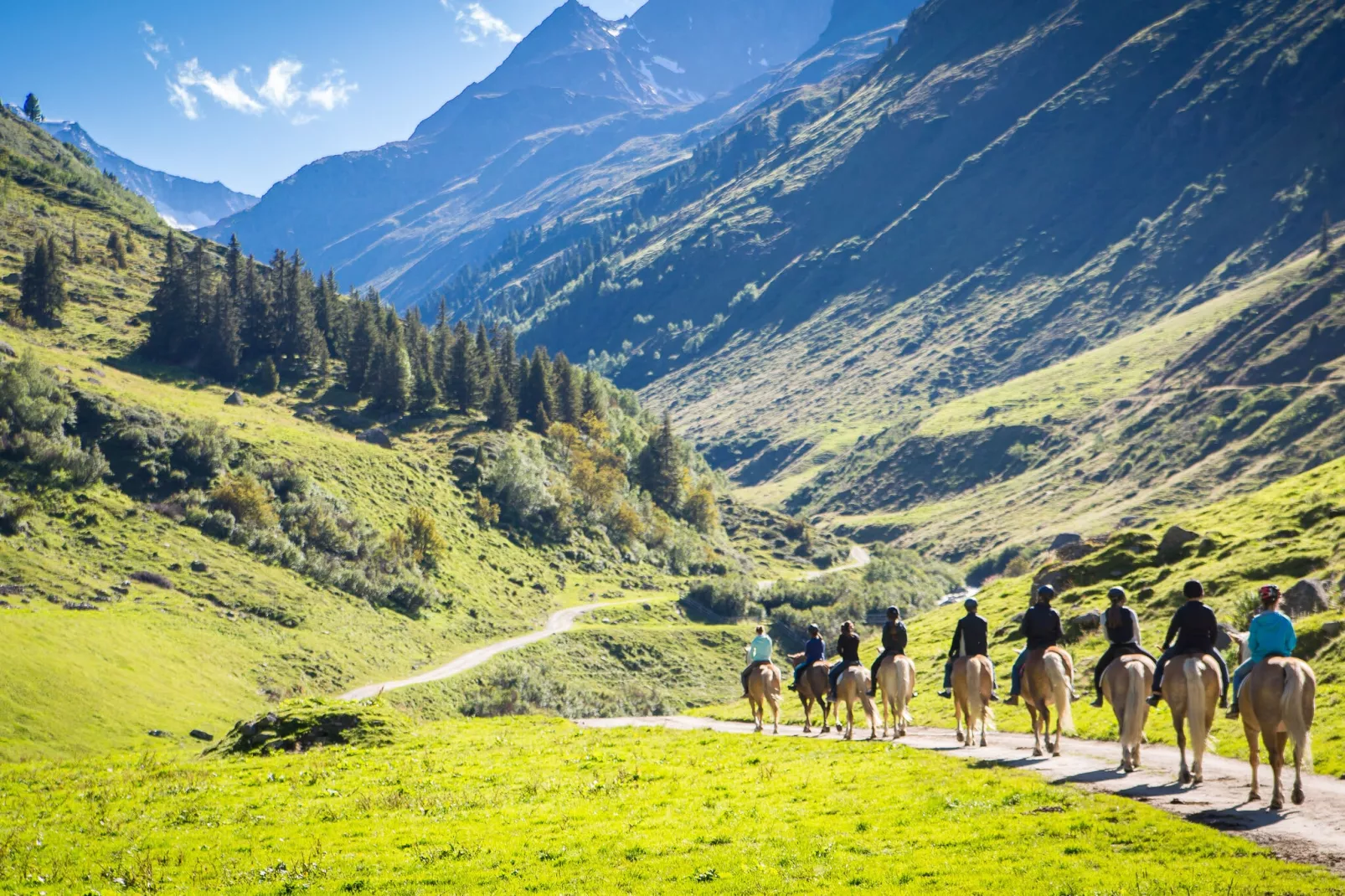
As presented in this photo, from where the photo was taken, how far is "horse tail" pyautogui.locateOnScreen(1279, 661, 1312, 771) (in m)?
17.9

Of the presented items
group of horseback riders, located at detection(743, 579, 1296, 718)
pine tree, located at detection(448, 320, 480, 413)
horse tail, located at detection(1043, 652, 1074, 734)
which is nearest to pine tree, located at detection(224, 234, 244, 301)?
pine tree, located at detection(448, 320, 480, 413)

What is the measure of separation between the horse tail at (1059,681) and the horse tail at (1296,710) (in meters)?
7.05

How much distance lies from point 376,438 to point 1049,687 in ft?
432

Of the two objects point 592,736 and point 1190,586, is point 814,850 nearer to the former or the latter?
point 1190,586

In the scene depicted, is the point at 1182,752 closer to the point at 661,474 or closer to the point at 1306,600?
the point at 1306,600

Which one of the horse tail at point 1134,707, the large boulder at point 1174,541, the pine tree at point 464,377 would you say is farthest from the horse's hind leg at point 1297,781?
the pine tree at point 464,377

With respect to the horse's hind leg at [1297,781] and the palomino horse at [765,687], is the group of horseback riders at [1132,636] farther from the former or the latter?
the palomino horse at [765,687]

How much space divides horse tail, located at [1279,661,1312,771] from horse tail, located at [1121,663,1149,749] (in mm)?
3735

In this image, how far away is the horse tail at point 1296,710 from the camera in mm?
17922

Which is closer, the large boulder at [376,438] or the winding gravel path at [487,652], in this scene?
the winding gravel path at [487,652]

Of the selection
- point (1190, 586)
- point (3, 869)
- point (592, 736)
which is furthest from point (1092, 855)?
point (592, 736)

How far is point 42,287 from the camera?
144 metres

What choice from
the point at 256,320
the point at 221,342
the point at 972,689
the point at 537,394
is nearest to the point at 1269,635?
the point at 972,689

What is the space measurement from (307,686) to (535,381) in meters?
115
